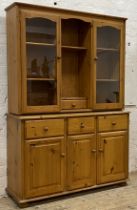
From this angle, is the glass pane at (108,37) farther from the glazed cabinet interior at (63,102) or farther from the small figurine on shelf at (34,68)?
the small figurine on shelf at (34,68)

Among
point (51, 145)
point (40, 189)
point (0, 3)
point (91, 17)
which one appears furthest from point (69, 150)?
point (0, 3)

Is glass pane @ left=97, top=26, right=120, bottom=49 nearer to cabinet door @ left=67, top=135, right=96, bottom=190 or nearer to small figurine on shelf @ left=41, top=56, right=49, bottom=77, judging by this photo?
small figurine on shelf @ left=41, top=56, right=49, bottom=77

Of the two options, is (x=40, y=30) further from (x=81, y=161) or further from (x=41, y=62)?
(x=81, y=161)

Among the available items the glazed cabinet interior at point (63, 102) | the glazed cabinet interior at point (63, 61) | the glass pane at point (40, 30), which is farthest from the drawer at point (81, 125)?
the glass pane at point (40, 30)

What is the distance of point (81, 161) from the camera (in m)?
3.00

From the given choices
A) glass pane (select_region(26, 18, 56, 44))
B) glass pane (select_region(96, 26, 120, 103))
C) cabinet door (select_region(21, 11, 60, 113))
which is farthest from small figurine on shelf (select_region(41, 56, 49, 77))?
glass pane (select_region(96, 26, 120, 103))

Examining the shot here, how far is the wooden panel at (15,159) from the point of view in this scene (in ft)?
8.82

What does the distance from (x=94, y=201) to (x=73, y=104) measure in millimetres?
985

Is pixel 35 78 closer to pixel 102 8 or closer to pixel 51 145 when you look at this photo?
pixel 51 145

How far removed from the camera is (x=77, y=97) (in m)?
3.16

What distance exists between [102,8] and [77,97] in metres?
1.17

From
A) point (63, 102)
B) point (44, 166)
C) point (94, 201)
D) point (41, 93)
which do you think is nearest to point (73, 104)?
Result: point (63, 102)

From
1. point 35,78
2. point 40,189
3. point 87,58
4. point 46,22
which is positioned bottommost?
point 40,189

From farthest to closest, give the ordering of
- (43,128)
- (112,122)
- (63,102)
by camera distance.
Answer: (112,122) → (63,102) → (43,128)
